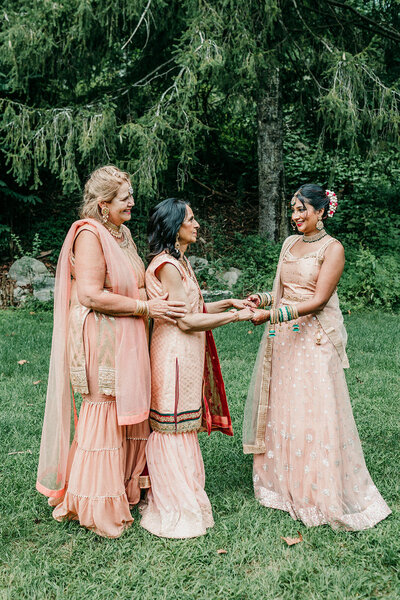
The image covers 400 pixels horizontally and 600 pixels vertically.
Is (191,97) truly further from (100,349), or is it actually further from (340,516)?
(340,516)

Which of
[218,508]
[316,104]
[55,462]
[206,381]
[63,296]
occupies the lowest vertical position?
[218,508]

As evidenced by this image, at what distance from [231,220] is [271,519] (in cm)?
971

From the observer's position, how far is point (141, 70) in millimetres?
11258

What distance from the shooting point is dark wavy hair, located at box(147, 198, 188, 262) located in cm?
337

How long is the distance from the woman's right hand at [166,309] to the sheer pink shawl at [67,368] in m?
0.16

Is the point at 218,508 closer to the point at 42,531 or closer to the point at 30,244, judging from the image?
the point at 42,531

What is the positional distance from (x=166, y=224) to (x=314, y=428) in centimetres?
155

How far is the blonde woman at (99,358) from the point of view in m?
A: 3.27

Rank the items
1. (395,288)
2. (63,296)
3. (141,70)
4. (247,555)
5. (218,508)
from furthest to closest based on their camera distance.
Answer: (141,70) < (395,288) < (218,508) < (63,296) < (247,555)

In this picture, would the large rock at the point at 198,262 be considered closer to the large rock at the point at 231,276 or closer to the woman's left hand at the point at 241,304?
the large rock at the point at 231,276

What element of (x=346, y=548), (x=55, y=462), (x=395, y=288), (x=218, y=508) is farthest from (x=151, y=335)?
(x=395, y=288)

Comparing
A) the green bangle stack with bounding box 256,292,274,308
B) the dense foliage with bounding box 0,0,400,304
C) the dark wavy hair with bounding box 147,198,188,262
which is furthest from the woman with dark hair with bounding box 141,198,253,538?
the dense foliage with bounding box 0,0,400,304

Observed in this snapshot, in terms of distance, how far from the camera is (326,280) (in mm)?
3502

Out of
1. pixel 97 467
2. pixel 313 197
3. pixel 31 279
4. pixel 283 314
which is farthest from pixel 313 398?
pixel 31 279
